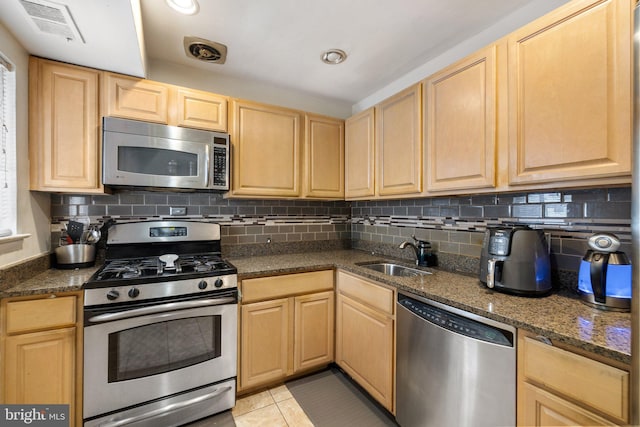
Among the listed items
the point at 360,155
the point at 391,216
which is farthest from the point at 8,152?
the point at 391,216

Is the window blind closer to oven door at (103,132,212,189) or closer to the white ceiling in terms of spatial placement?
the white ceiling

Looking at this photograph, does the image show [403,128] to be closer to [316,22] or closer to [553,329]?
[316,22]

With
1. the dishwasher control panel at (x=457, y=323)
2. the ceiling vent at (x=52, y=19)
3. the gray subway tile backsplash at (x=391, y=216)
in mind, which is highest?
the ceiling vent at (x=52, y=19)

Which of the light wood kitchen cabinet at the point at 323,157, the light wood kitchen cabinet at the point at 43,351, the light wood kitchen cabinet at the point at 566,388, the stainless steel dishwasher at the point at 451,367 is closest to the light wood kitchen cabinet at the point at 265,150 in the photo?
the light wood kitchen cabinet at the point at 323,157

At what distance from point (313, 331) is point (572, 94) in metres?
2.00

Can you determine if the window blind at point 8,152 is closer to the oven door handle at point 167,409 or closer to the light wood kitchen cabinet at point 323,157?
the oven door handle at point 167,409

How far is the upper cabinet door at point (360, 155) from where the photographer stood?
228 centimetres

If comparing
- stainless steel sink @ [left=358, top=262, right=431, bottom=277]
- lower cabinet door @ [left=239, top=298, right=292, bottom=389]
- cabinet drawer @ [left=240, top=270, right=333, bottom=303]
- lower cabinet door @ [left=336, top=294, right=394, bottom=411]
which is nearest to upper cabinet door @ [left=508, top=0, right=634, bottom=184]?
stainless steel sink @ [left=358, top=262, right=431, bottom=277]

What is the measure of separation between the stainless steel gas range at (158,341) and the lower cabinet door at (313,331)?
473 mm

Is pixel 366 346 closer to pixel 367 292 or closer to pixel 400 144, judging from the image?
pixel 367 292

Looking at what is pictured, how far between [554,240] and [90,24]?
8.40ft

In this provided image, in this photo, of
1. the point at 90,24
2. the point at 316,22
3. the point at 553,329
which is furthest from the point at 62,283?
the point at 553,329

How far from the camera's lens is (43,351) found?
1375mm

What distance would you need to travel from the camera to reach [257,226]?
2527 mm
